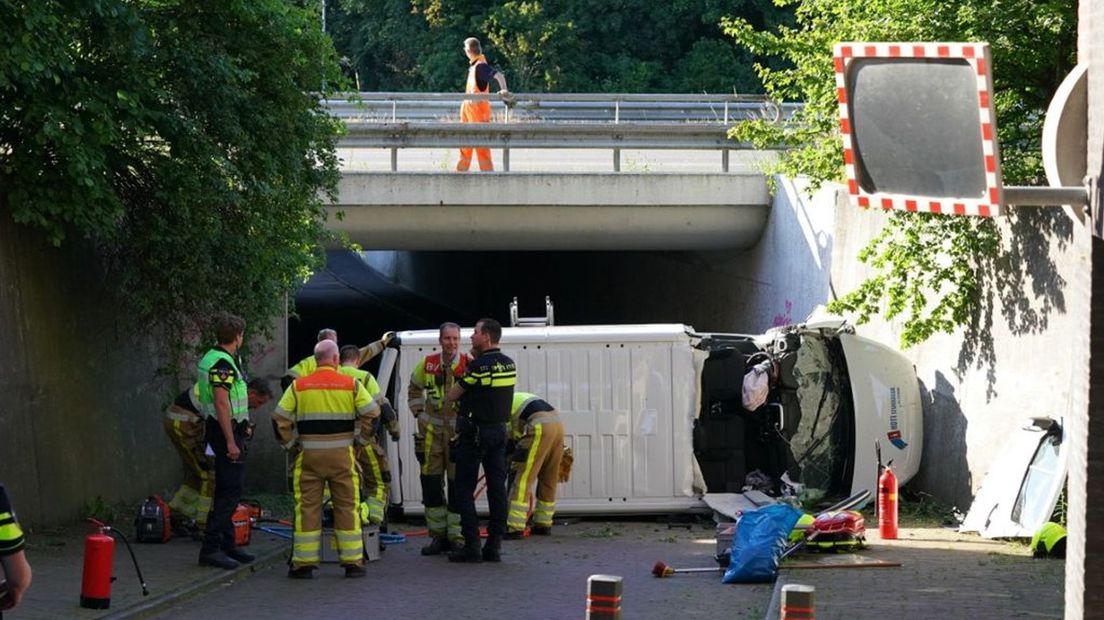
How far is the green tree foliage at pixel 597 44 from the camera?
48.0 meters

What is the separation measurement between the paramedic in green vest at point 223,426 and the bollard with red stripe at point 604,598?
5629 mm

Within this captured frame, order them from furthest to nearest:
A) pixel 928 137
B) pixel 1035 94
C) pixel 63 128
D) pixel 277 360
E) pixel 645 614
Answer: pixel 277 360
pixel 1035 94
pixel 63 128
pixel 645 614
pixel 928 137

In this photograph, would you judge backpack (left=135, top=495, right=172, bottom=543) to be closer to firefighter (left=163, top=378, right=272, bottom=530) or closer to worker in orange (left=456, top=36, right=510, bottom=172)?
firefighter (left=163, top=378, right=272, bottom=530)

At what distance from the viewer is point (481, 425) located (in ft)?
43.6

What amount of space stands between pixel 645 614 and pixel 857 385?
5.99 meters

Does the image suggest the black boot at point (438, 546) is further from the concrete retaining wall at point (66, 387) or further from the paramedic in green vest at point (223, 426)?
the concrete retaining wall at point (66, 387)

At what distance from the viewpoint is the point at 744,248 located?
24094 mm

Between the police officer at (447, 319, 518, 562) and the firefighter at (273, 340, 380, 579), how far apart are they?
1.19 m

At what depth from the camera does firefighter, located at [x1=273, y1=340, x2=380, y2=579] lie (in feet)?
39.8

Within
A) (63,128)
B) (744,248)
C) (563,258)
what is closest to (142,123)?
(63,128)

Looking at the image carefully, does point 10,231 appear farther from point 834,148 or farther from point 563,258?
point 563,258

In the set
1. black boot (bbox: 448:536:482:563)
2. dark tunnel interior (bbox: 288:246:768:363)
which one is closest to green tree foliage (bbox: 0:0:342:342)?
black boot (bbox: 448:536:482:563)

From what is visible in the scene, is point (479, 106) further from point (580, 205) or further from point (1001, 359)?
point (1001, 359)

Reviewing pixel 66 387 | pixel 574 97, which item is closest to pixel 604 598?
pixel 66 387
